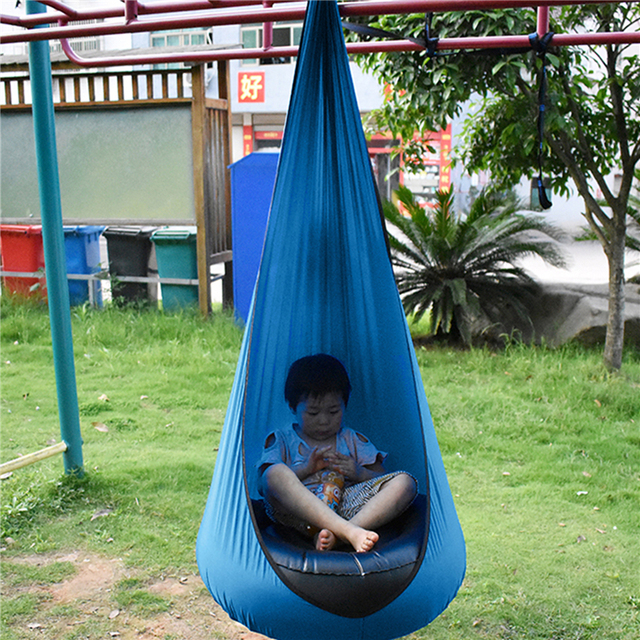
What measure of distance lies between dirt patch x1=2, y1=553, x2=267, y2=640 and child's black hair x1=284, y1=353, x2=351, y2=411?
2.04 ft

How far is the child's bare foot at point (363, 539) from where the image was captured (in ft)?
5.19

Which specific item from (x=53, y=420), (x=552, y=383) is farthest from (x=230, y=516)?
(x=552, y=383)

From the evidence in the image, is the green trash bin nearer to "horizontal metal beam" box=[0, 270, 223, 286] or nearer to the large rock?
"horizontal metal beam" box=[0, 270, 223, 286]

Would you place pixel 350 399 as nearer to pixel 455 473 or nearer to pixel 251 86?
pixel 455 473

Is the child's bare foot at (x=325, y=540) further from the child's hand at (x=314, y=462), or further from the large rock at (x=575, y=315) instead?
the large rock at (x=575, y=315)

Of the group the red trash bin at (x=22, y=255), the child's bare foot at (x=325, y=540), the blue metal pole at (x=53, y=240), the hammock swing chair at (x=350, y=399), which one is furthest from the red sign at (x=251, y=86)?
the child's bare foot at (x=325, y=540)

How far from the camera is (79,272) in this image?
5.41 meters

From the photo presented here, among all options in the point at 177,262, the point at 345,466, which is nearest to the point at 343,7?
the point at 345,466

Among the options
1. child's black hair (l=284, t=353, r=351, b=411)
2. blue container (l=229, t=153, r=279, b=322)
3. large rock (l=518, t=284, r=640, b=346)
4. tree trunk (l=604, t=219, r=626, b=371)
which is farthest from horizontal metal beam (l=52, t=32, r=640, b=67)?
large rock (l=518, t=284, r=640, b=346)

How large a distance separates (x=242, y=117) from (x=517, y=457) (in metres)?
11.5

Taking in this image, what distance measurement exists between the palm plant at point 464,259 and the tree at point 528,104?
0.53m

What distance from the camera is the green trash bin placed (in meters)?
5.12

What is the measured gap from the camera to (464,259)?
15.1 feet

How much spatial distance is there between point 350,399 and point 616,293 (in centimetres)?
216
